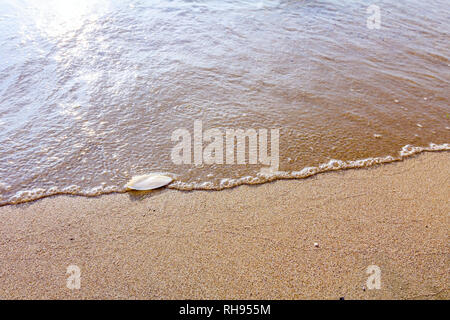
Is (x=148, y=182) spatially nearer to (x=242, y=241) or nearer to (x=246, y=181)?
(x=246, y=181)

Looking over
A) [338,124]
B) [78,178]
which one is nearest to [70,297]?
[78,178]

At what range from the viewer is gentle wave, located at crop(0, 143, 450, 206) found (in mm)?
2779

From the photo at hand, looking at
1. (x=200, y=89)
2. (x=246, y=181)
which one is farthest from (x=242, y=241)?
(x=200, y=89)

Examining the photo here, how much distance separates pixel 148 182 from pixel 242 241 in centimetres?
115

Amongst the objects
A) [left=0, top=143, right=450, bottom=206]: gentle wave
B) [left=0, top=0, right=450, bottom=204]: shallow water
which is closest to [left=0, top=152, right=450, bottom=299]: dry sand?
[left=0, top=143, right=450, bottom=206]: gentle wave

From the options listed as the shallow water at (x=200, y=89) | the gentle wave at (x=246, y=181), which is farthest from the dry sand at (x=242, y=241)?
the shallow water at (x=200, y=89)

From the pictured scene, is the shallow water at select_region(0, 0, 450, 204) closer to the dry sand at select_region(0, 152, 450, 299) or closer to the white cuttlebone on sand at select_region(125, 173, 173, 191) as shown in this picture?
the white cuttlebone on sand at select_region(125, 173, 173, 191)

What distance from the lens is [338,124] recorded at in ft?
12.0

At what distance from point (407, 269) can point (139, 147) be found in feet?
9.22

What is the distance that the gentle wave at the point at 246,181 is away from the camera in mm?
2779

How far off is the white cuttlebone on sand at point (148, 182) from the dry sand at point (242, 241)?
0.10m

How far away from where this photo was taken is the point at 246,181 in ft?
9.77

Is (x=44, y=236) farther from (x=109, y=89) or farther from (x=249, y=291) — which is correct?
(x=109, y=89)

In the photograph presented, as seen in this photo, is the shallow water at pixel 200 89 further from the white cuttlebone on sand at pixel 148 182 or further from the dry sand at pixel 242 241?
the dry sand at pixel 242 241
